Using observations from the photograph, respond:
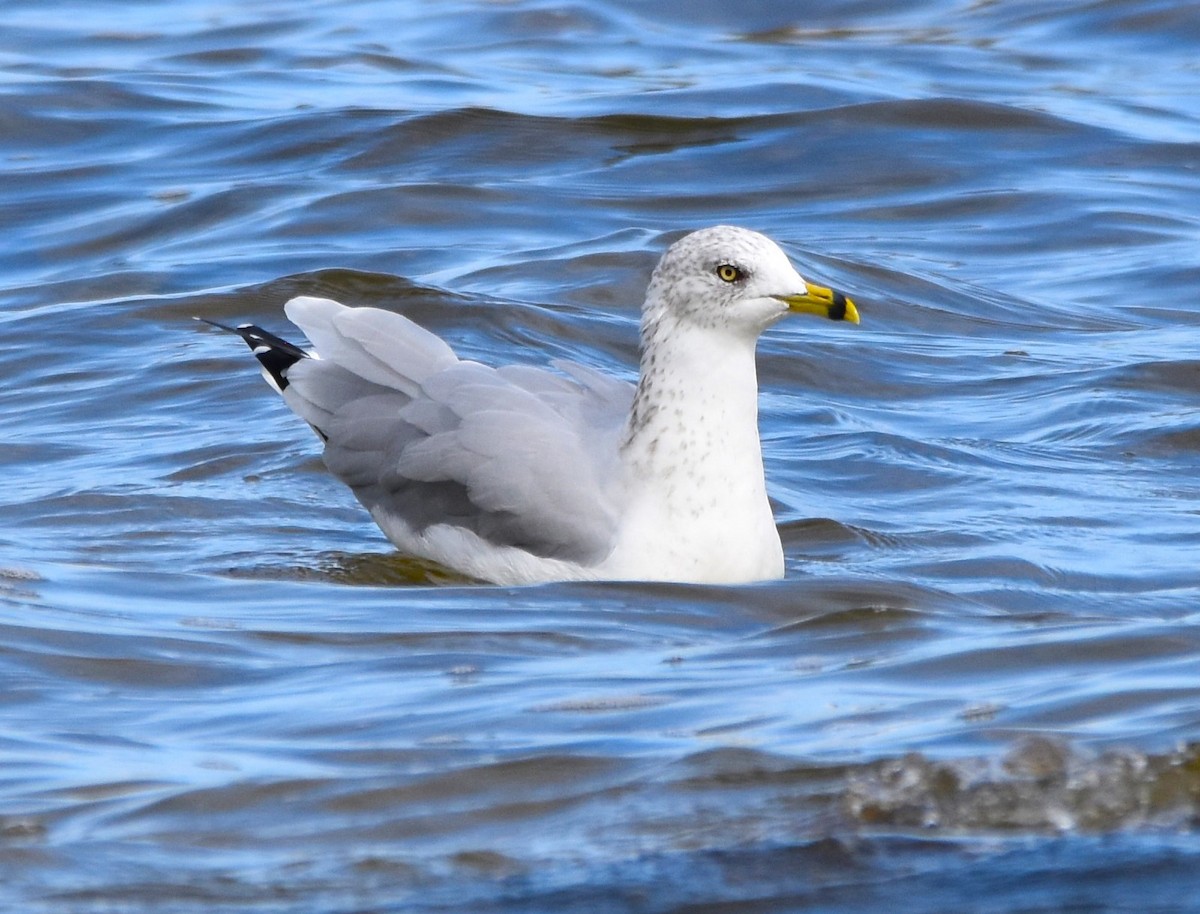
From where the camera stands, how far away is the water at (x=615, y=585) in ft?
13.1

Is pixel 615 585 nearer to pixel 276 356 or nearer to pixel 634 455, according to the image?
pixel 634 455

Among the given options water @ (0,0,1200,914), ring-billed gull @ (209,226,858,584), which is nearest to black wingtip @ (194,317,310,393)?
water @ (0,0,1200,914)

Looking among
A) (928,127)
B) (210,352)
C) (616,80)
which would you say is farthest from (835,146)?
(210,352)

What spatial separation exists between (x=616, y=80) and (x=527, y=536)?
8701 millimetres

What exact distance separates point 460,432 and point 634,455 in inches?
19.9

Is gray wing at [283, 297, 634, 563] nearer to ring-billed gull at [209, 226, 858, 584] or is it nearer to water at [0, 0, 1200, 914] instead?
ring-billed gull at [209, 226, 858, 584]

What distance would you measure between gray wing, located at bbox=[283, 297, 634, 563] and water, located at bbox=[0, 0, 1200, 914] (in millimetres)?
215

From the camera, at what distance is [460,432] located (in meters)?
6.19

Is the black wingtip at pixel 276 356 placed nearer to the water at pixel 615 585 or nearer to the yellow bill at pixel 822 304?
the water at pixel 615 585

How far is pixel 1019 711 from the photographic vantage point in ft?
14.8

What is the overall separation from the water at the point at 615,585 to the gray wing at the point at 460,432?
0.22 metres

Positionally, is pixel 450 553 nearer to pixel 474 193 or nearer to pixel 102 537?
pixel 102 537

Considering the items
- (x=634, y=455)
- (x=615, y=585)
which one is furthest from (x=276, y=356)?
(x=615, y=585)

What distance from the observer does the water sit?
4.00 metres
